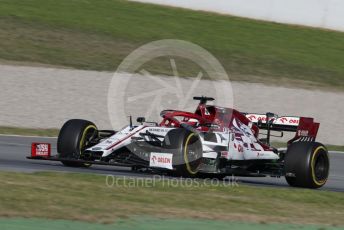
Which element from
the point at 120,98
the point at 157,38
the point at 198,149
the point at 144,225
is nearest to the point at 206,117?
the point at 198,149

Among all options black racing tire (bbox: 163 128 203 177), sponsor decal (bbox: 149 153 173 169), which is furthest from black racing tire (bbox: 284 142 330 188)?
sponsor decal (bbox: 149 153 173 169)

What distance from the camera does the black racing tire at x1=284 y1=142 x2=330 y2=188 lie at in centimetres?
1380

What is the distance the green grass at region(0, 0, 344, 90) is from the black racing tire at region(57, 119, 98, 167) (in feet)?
41.1

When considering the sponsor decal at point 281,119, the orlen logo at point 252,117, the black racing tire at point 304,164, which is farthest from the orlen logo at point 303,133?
the black racing tire at point 304,164

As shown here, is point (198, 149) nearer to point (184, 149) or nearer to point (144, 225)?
point (184, 149)

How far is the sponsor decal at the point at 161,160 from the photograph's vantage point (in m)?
13.1

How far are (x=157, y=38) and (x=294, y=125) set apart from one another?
17.2 metres

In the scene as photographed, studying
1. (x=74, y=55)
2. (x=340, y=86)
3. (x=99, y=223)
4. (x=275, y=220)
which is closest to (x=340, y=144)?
(x=340, y=86)

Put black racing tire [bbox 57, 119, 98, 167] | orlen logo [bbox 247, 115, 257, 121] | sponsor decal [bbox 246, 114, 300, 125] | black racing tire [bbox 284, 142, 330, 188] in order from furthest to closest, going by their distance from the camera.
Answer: orlen logo [bbox 247, 115, 257, 121]
sponsor decal [bbox 246, 114, 300, 125]
black racing tire [bbox 57, 119, 98, 167]
black racing tire [bbox 284, 142, 330, 188]

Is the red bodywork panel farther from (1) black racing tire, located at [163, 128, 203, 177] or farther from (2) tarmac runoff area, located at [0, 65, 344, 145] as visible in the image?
(2) tarmac runoff area, located at [0, 65, 344, 145]

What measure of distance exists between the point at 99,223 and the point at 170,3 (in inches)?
1075

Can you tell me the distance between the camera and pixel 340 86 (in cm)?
3161

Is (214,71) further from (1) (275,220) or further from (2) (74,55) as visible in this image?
(1) (275,220)

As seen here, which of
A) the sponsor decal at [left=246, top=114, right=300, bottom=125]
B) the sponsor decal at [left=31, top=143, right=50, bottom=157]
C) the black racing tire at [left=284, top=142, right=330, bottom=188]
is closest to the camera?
the black racing tire at [left=284, top=142, right=330, bottom=188]
